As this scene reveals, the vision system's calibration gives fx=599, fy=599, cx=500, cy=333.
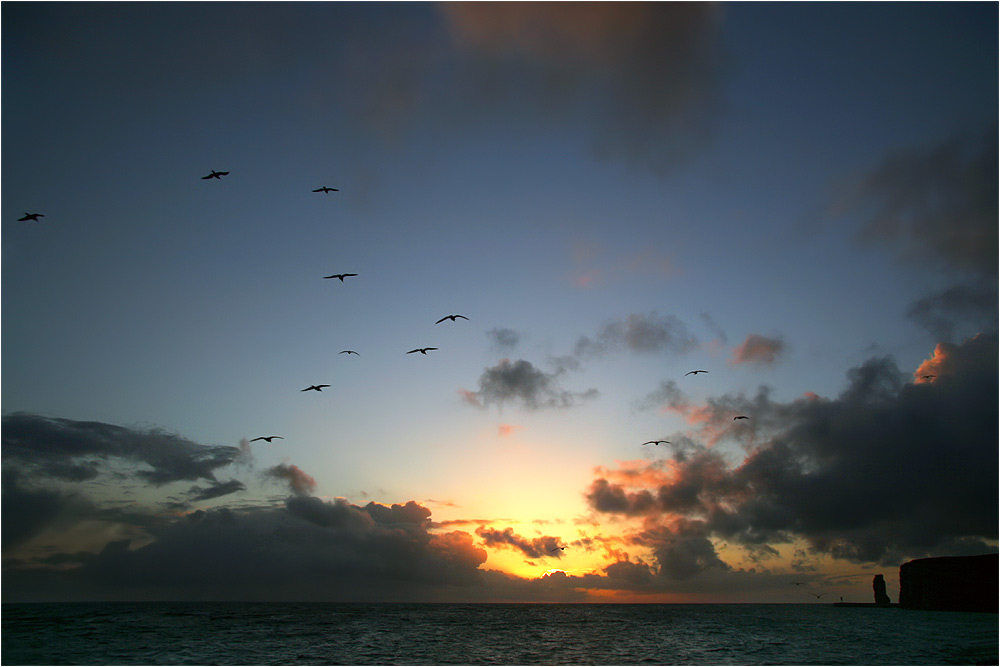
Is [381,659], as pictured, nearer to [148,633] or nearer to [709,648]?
[709,648]

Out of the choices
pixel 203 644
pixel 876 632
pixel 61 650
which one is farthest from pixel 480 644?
pixel 876 632

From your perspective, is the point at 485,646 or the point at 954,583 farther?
the point at 954,583

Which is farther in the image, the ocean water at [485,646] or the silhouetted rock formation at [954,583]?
the silhouetted rock formation at [954,583]

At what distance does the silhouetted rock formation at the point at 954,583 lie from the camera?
440 ft

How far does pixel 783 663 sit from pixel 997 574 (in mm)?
115968

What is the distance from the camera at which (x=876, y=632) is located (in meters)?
89.7

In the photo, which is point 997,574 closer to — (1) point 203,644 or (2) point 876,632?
(2) point 876,632

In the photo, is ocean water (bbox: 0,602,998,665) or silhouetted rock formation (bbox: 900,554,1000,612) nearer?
ocean water (bbox: 0,602,998,665)

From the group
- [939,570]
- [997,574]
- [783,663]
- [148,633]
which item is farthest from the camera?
[939,570]

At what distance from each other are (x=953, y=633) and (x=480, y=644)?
66433 millimetres

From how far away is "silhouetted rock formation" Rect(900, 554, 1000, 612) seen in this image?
134m

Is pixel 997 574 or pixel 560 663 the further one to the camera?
pixel 997 574

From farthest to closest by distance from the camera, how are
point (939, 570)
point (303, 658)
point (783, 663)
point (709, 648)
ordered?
1. point (939, 570)
2. point (709, 648)
3. point (303, 658)
4. point (783, 663)

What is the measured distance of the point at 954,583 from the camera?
14262cm
